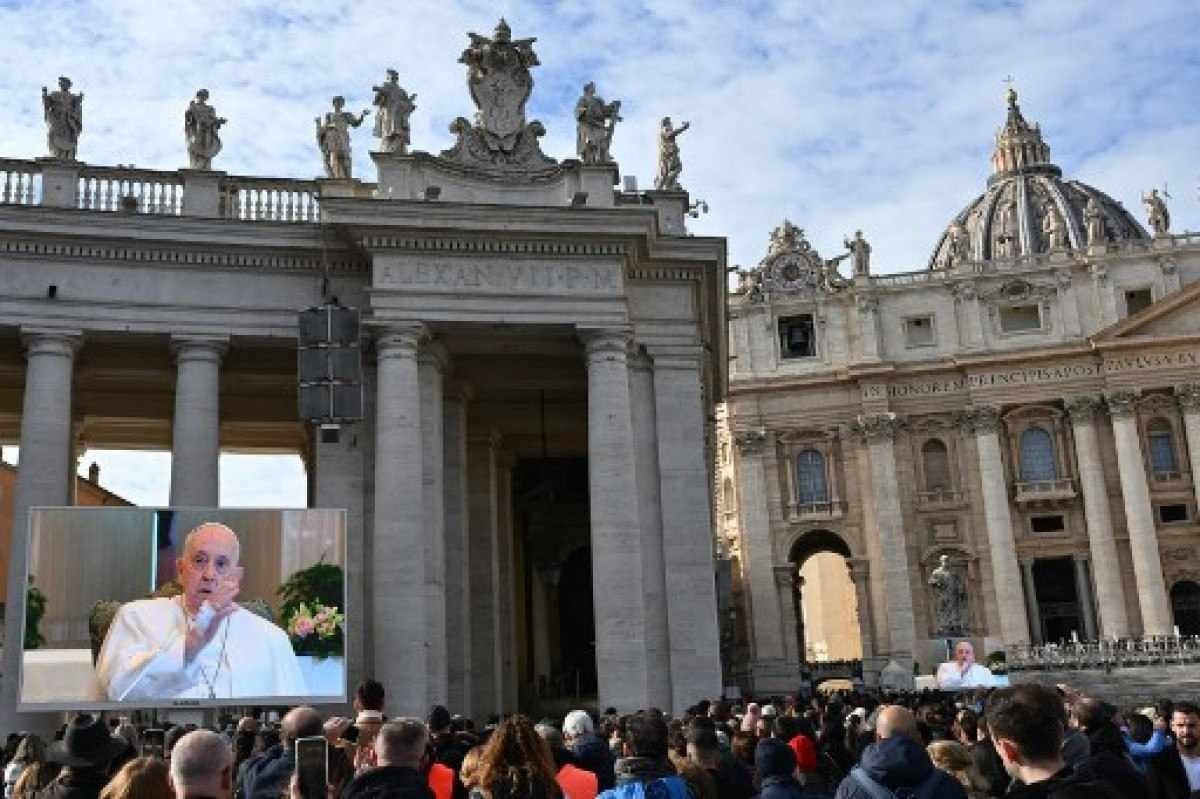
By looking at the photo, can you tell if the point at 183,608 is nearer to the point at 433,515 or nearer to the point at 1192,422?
the point at 433,515

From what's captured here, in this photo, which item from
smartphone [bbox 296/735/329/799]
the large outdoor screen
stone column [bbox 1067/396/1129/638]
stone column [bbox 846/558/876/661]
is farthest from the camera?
stone column [bbox 846/558/876/661]

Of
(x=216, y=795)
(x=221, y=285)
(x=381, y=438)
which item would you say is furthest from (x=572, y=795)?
(x=221, y=285)

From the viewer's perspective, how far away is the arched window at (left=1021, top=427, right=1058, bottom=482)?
2426 inches

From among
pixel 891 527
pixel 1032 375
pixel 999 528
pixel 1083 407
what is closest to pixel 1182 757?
pixel 891 527

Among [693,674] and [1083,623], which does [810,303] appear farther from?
[693,674]

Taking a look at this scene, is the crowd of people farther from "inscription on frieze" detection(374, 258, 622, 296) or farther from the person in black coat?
"inscription on frieze" detection(374, 258, 622, 296)

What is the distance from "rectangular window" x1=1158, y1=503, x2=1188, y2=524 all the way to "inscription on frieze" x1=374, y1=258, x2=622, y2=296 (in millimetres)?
46469

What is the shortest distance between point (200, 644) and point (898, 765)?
14.5 m

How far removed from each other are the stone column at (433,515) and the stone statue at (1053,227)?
67981 mm

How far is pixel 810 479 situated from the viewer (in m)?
63.9

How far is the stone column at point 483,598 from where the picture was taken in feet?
86.4

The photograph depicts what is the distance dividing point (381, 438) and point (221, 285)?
14.7 ft

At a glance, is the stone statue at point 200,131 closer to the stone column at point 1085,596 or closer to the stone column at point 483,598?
the stone column at point 483,598

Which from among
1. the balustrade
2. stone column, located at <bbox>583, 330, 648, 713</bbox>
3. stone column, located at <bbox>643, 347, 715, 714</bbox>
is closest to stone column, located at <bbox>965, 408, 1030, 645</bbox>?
stone column, located at <bbox>643, 347, 715, 714</bbox>
